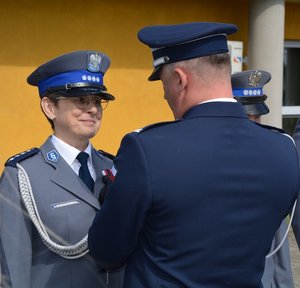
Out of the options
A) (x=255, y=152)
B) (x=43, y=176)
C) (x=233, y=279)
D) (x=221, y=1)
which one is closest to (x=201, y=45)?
(x=255, y=152)

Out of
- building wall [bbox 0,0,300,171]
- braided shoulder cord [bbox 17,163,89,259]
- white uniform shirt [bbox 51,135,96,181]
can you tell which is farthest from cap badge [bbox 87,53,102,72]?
building wall [bbox 0,0,300,171]

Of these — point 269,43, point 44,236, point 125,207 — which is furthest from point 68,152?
point 269,43

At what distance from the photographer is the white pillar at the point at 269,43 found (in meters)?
6.70

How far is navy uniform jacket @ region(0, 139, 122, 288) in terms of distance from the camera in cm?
186

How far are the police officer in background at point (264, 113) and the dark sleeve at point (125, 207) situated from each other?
45.5 inches

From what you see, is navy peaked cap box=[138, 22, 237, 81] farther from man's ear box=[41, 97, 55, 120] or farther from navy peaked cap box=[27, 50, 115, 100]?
man's ear box=[41, 97, 55, 120]

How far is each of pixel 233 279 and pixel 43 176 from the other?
88 centimetres

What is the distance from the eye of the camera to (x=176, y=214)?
134 centimetres

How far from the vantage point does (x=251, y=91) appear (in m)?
2.91

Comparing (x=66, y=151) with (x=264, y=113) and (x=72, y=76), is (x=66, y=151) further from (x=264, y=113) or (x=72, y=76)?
(x=264, y=113)

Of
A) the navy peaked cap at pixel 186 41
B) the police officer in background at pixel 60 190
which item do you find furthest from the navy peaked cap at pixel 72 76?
the navy peaked cap at pixel 186 41

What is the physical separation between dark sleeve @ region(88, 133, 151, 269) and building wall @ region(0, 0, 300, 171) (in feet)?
15.9

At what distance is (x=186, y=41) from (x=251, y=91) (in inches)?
61.7

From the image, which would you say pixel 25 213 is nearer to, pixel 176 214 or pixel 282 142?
pixel 176 214
